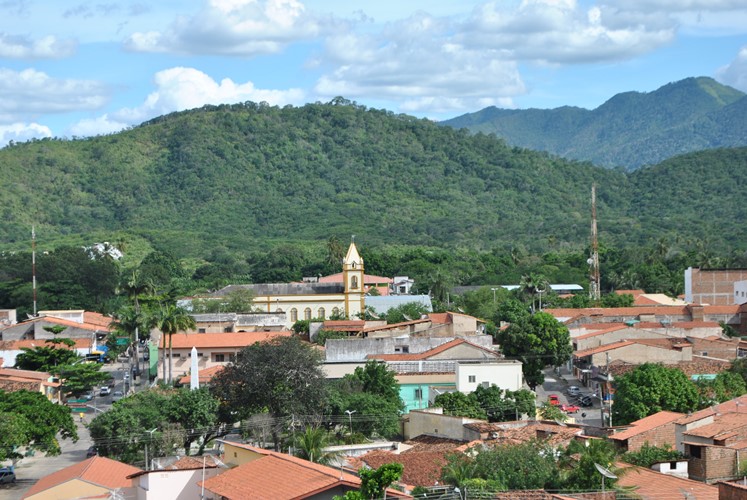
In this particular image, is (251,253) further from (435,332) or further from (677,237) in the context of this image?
(435,332)

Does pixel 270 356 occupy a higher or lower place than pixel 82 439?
higher

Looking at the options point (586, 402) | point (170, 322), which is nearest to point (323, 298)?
point (170, 322)

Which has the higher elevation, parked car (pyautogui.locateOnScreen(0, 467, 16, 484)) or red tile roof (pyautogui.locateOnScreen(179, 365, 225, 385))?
red tile roof (pyautogui.locateOnScreen(179, 365, 225, 385))

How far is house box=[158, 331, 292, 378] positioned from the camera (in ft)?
211

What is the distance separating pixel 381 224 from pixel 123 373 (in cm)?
11609

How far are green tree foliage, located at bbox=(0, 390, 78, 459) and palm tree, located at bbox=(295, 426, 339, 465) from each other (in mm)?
10297

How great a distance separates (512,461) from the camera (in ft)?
98.3

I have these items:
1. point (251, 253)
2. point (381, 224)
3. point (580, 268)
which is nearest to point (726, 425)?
point (580, 268)

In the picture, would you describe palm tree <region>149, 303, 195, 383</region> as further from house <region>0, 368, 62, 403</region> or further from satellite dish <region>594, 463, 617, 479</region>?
satellite dish <region>594, 463, 617, 479</region>

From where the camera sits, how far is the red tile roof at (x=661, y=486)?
27.6 m

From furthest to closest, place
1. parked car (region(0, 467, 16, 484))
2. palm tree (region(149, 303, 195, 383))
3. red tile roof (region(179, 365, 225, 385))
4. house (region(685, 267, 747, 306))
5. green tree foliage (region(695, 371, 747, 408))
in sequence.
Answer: house (region(685, 267, 747, 306)) < palm tree (region(149, 303, 195, 383)) < red tile roof (region(179, 365, 225, 385)) < green tree foliage (region(695, 371, 747, 408)) < parked car (region(0, 467, 16, 484))

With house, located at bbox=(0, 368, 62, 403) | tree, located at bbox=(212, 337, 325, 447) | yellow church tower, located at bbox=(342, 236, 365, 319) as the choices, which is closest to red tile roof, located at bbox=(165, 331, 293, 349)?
house, located at bbox=(0, 368, 62, 403)

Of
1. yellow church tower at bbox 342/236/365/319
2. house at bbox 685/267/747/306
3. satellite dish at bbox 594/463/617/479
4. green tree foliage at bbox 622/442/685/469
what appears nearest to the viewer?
satellite dish at bbox 594/463/617/479

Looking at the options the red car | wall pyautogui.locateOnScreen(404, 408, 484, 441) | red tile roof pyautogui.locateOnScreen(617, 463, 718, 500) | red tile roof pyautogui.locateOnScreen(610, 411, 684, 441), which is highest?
red tile roof pyautogui.locateOnScreen(617, 463, 718, 500)
